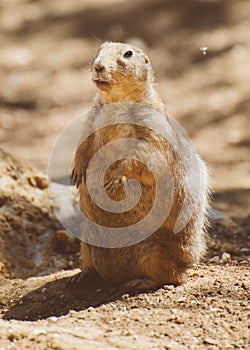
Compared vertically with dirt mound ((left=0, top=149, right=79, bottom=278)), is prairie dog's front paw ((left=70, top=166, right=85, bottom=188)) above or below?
above

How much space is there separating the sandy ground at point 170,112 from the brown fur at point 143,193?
0.48ft

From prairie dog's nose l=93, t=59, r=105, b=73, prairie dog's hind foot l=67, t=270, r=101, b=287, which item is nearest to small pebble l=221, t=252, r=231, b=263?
prairie dog's hind foot l=67, t=270, r=101, b=287

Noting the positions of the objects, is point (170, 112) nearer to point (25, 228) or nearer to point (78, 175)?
point (25, 228)

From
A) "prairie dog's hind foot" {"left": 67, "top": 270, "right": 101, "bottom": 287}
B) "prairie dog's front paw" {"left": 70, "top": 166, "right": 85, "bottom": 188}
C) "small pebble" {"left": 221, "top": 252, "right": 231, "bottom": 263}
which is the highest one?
"prairie dog's front paw" {"left": 70, "top": 166, "right": 85, "bottom": 188}

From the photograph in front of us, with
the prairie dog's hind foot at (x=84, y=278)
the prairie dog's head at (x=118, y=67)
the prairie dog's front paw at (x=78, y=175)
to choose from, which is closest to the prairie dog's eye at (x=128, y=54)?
the prairie dog's head at (x=118, y=67)

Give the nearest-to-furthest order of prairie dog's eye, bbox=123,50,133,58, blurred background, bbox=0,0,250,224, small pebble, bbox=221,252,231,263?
prairie dog's eye, bbox=123,50,133,58
small pebble, bbox=221,252,231,263
blurred background, bbox=0,0,250,224

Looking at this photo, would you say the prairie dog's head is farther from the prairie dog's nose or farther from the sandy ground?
Result: the sandy ground

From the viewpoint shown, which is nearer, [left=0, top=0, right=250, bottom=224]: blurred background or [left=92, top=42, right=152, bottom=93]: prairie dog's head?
[left=92, top=42, right=152, bottom=93]: prairie dog's head

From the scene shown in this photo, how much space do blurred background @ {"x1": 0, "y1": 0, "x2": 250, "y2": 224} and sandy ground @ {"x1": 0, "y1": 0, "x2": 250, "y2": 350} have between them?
24 mm

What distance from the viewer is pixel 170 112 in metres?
9.95

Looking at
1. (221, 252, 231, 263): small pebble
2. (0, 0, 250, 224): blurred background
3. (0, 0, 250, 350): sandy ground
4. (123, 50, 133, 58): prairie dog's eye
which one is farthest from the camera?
(0, 0, 250, 224): blurred background

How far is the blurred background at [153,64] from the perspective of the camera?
9.11m

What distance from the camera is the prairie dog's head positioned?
173 inches

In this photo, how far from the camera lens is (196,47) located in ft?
39.8
